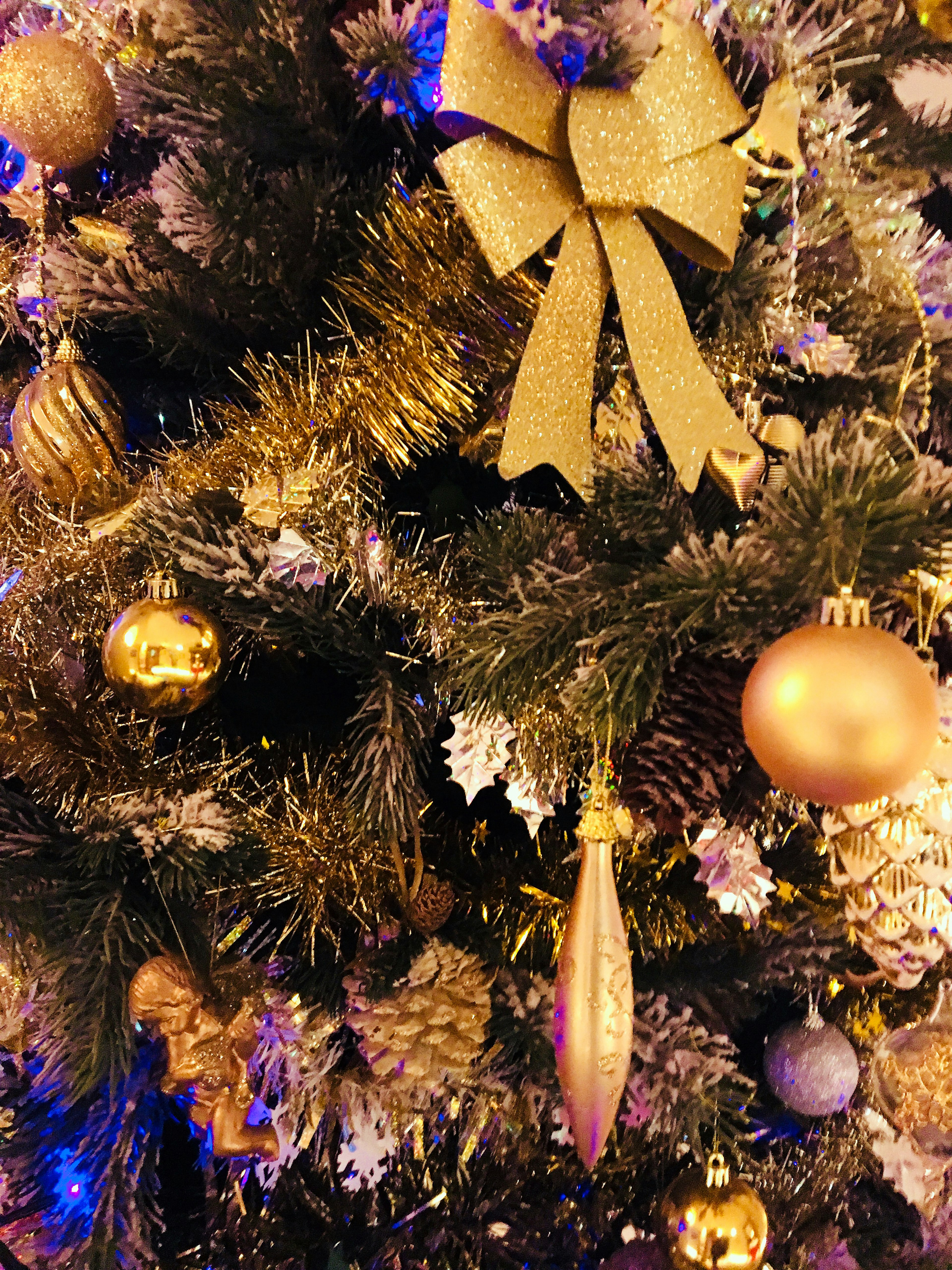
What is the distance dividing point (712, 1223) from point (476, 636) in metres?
0.37

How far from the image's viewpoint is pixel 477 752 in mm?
416

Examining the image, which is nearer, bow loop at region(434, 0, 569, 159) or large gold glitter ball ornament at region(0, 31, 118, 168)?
bow loop at region(434, 0, 569, 159)

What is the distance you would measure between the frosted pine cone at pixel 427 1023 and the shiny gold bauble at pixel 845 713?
25cm

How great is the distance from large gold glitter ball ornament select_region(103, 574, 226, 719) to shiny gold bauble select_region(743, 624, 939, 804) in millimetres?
268

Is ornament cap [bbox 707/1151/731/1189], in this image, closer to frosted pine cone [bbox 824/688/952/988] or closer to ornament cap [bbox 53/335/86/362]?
frosted pine cone [bbox 824/688/952/988]

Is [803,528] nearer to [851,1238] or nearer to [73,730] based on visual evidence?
[73,730]

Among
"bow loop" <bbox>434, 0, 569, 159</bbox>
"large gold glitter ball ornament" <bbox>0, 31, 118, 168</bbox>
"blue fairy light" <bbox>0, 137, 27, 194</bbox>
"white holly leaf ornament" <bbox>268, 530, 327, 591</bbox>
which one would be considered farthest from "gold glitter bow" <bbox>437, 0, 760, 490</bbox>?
"blue fairy light" <bbox>0, 137, 27, 194</bbox>

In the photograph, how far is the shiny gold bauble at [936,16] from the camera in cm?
40

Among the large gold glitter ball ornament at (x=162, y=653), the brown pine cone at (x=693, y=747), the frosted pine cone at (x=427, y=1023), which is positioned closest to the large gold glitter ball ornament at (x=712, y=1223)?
the frosted pine cone at (x=427, y=1023)

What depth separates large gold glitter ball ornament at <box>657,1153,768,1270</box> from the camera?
48 cm

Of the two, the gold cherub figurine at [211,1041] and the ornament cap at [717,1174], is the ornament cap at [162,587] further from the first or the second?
the ornament cap at [717,1174]

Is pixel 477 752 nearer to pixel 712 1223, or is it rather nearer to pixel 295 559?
pixel 295 559

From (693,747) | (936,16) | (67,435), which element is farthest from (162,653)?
(936,16)

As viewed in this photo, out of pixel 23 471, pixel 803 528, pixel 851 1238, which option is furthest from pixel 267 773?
pixel 851 1238
